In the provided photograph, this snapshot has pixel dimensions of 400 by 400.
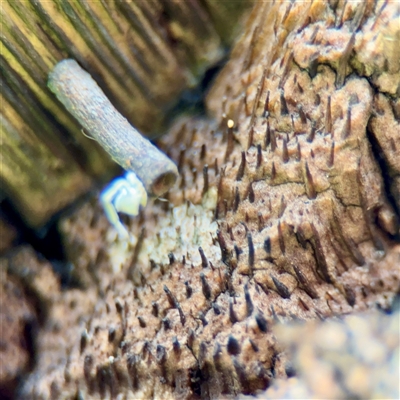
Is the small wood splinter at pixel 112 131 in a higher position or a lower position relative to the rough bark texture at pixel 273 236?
higher

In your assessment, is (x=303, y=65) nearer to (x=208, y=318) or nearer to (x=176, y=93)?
(x=176, y=93)


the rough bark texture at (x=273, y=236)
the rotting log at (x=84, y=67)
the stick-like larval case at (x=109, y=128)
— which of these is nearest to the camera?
the rough bark texture at (x=273, y=236)

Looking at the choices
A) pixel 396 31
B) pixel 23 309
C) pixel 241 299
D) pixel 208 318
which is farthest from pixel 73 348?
pixel 396 31

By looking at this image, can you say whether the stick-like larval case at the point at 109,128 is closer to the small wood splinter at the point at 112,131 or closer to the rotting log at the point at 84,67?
the small wood splinter at the point at 112,131

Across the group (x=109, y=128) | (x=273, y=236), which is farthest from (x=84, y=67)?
(x=273, y=236)

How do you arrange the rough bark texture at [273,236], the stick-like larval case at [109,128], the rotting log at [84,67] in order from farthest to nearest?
the rotting log at [84,67] < the stick-like larval case at [109,128] < the rough bark texture at [273,236]

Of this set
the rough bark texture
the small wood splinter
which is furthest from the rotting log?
the rough bark texture

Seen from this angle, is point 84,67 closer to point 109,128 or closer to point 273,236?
point 109,128

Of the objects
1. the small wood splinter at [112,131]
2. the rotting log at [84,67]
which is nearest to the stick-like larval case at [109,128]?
the small wood splinter at [112,131]
